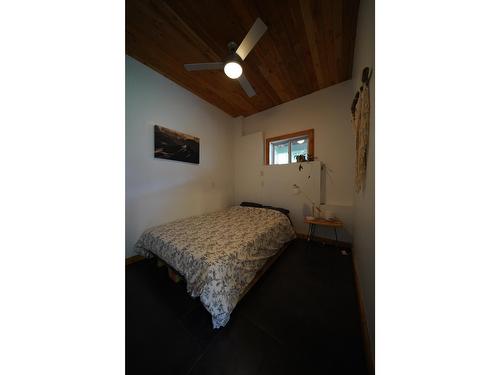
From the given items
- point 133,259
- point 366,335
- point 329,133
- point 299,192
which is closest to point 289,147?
point 329,133

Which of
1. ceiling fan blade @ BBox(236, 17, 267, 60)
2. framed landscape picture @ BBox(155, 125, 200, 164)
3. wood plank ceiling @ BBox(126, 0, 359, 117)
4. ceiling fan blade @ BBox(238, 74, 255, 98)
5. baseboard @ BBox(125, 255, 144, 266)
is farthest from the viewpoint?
framed landscape picture @ BBox(155, 125, 200, 164)

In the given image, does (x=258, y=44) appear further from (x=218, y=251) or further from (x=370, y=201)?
(x=218, y=251)

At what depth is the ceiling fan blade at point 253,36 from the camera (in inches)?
48.3

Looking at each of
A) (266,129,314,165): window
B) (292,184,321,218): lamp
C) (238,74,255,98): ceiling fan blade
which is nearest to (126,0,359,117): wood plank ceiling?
(238,74,255,98): ceiling fan blade

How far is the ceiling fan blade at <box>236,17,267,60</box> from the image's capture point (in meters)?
1.23

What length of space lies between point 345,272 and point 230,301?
1.32m

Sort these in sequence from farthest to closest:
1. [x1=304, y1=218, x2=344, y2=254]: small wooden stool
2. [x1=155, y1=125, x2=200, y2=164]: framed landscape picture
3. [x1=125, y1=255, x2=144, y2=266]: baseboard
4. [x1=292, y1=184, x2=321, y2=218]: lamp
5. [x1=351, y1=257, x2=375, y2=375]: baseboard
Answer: [x1=292, y1=184, x2=321, y2=218]: lamp → [x1=155, y1=125, x2=200, y2=164]: framed landscape picture → [x1=304, y1=218, x2=344, y2=254]: small wooden stool → [x1=125, y1=255, x2=144, y2=266]: baseboard → [x1=351, y1=257, x2=375, y2=375]: baseboard

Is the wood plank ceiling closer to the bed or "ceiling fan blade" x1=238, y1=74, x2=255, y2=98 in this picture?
"ceiling fan blade" x1=238, y1=74, x2=255, y2=98

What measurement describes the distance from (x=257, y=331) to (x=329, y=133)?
8.72 ft

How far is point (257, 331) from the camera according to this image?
1.00m

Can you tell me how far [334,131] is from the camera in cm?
233

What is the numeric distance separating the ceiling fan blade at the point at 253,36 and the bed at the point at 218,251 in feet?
6.30

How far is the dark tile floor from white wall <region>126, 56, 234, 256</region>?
0.92 metres
